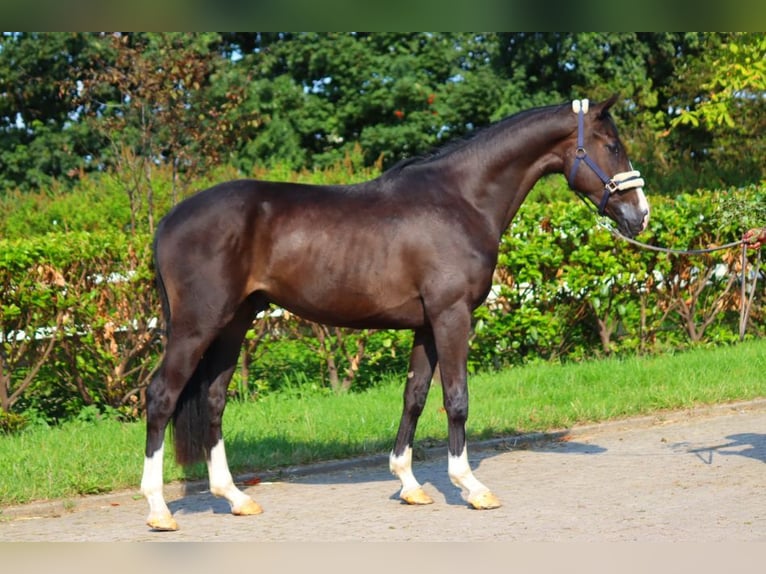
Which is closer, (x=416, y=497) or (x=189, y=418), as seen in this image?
(x=189, y=418)

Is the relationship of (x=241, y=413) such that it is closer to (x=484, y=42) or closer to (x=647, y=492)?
(x=647, y=492)

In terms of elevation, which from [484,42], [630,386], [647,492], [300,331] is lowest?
[647,492]

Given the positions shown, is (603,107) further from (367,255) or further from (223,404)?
(223,404)

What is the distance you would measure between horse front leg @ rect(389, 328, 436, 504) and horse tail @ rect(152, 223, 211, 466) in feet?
4.14

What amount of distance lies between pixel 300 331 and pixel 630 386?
10.6 ft

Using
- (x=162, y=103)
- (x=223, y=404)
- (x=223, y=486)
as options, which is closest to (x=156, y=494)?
(x=223, y=486)

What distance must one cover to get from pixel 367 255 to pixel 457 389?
1.03 m

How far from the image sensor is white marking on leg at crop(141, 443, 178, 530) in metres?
6.41

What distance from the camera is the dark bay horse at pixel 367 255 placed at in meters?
6.70

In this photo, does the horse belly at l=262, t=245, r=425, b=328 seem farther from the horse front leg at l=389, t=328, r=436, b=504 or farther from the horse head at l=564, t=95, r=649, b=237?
the horse head at l=564, t=95, r=649, b=237

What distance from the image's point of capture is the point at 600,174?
7035 millimetres

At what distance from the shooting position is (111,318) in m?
9.81

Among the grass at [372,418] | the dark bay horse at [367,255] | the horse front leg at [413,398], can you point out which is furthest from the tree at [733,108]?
the horse front leg at [413,398]
